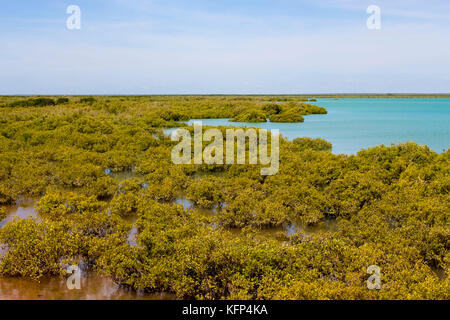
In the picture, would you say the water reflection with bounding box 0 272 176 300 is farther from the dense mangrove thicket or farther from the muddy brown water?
the dense mangrove thicket

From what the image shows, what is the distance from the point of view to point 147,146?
25906 millimetres

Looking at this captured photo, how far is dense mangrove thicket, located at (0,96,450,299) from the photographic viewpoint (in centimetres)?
833

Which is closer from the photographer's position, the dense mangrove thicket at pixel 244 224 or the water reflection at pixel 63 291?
the dense mangrove thicket at pixel 244 224

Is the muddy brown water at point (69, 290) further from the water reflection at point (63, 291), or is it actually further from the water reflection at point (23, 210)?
the water reflection at point (23, 210)

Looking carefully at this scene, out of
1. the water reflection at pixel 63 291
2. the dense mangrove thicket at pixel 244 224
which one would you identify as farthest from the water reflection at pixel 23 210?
the water reflection at pixel 63 291

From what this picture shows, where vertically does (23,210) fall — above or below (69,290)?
above

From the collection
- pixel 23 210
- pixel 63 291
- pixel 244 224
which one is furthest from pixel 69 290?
pixel 23 210

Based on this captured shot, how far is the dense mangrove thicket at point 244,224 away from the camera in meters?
8.33

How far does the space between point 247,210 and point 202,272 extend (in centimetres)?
446

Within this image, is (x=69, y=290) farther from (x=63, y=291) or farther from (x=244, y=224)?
(x=244, y=224)

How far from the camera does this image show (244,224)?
1241 centimetres

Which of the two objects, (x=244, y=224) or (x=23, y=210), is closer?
(x=244, y=224)

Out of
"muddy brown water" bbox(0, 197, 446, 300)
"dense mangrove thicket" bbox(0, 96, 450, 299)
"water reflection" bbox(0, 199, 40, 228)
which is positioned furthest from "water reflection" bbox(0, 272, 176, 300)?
"water reflection" bbox(0, 199, 40, 228)
